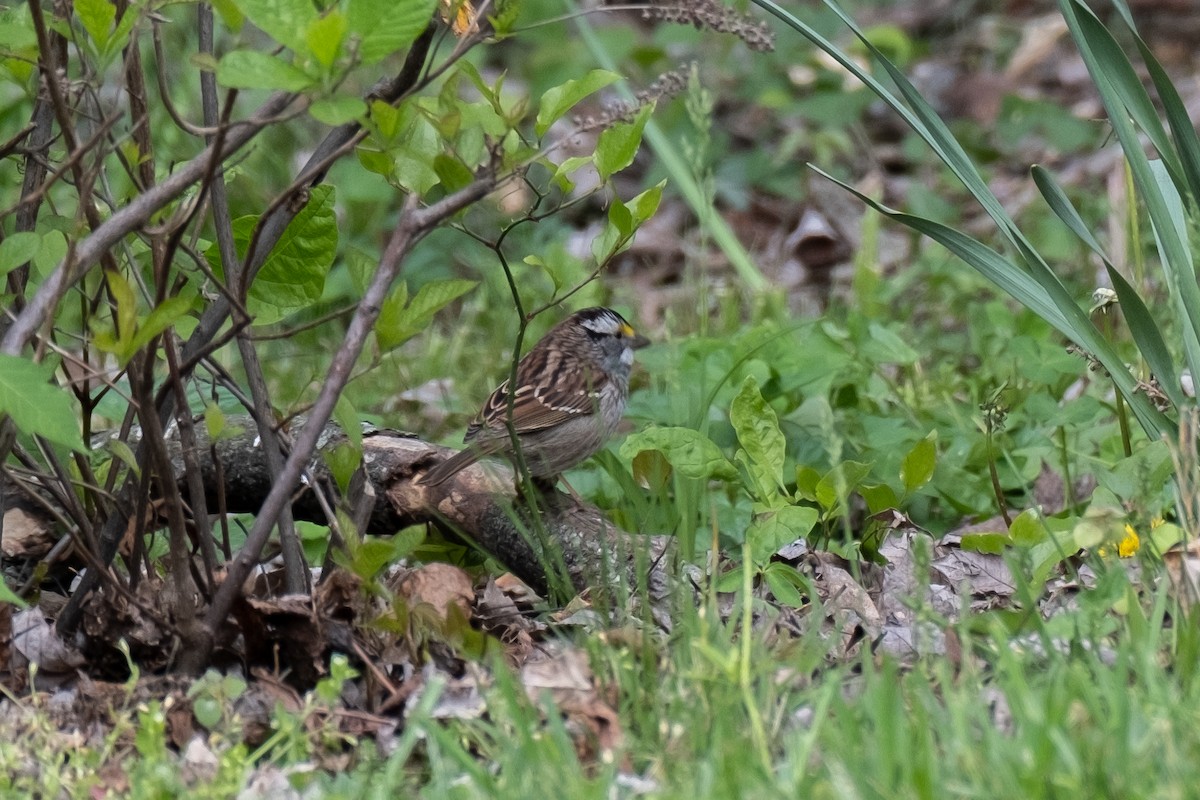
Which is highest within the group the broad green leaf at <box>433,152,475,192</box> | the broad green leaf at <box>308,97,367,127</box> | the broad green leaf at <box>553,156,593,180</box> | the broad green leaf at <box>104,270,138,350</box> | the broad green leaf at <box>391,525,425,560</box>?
the broad green leaf at <box>308,97,367,127</box>

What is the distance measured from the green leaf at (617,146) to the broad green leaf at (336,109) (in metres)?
0.62

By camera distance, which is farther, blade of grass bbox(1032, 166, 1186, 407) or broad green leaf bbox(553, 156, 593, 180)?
blade of grass bbox(1032, 166, 1186, 407)

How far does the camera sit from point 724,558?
360cm

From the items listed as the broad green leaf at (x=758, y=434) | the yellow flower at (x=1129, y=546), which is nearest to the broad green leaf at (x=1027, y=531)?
the yellow flower at (x=1129, y=546)

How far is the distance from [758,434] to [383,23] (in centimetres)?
164

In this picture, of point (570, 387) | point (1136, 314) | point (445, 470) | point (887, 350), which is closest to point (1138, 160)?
point (1136, 314)

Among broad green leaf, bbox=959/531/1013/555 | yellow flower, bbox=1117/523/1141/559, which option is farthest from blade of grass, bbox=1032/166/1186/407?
broad green leaf, bbox=959/531/1013/555

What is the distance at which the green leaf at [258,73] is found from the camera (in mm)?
2189

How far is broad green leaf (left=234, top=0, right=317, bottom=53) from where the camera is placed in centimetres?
225

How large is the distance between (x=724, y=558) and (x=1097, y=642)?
1188mm

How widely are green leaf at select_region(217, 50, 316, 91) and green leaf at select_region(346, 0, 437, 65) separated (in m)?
0.12

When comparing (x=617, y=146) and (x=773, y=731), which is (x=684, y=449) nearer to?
(x=617, y=146)

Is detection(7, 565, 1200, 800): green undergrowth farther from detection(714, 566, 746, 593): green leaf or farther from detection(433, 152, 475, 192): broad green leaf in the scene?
detection(433, 152, 475, 192): broad green leaf

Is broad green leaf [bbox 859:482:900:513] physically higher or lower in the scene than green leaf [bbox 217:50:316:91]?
lower
